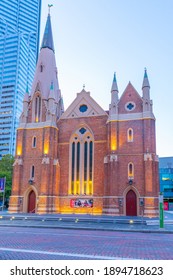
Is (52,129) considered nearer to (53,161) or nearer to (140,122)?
(53,161)

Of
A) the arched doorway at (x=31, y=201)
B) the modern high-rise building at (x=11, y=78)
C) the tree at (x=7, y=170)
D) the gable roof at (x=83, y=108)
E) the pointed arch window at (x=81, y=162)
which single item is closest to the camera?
the pointed arch window at (x=81, y=162)

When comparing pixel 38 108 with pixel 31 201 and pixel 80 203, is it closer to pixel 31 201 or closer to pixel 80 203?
pixel 31 201

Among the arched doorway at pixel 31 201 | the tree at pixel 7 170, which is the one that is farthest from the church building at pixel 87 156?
the tree at pixel 7 170

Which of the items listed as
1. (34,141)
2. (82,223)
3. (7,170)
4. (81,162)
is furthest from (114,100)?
(7,170)

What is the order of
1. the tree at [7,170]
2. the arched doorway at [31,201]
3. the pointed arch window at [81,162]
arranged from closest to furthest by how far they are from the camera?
the pointed arch window at [81,162]
the arched doorway at [31,201]
the tree at [7,170]

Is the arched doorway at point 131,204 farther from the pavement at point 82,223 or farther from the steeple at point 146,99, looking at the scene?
the steeple at point 146,99

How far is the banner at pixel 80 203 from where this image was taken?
Result: 123 ft

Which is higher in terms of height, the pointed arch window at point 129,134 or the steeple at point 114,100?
the steeple at point 114,100

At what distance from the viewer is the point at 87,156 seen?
39438 mm

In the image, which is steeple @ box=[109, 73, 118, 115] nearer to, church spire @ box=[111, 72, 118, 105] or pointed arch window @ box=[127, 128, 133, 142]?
church spire @ box=[111, 72, 118, 105]

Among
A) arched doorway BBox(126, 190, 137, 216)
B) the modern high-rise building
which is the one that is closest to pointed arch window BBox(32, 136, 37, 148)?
arched doorway BBox(126, 190, 137, 216)

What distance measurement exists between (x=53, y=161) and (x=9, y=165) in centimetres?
2271

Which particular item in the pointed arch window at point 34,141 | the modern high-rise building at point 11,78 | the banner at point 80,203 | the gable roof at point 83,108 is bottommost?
the banner at point 80,203

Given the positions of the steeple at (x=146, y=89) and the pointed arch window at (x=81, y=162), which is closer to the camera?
the steeple at (x=146, y=89)
